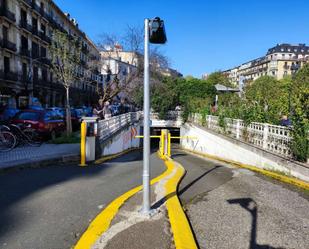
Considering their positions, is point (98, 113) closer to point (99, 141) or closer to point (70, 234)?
point (99, 141)

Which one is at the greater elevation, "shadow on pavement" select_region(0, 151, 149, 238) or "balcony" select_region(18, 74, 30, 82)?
"balcony" select_region(18, 74, 30, 82)

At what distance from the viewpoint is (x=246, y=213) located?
14.6 ft

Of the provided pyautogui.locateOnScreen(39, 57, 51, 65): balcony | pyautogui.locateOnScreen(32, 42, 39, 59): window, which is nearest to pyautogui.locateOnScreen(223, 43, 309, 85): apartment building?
pyautogui.locateOnScreen(39, 57, 51, 65): balcony

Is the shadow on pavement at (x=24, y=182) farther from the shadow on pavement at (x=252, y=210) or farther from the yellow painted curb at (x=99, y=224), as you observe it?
the shadow on pavement at (x=252, y=210)

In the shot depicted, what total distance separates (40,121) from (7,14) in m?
25.1

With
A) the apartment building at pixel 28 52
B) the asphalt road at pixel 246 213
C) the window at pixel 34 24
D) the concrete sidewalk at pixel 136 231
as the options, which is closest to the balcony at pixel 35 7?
the apartment building at pixel 28 52

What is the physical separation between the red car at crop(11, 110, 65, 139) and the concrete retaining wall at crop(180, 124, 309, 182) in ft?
25.4

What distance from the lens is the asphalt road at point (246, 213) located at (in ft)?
11.7

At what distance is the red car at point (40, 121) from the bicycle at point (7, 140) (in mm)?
2568

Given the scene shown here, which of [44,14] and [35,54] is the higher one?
[44,14]

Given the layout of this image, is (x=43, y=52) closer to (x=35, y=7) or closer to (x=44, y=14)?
(x=44, y=14)

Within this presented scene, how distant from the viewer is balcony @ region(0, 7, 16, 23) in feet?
104

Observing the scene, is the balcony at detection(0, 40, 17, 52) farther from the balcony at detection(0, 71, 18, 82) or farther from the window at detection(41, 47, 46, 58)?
the window at detection(41, 47, 46, 58)

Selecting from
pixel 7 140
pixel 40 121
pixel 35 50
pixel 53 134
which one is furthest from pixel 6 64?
pixel 7 140
